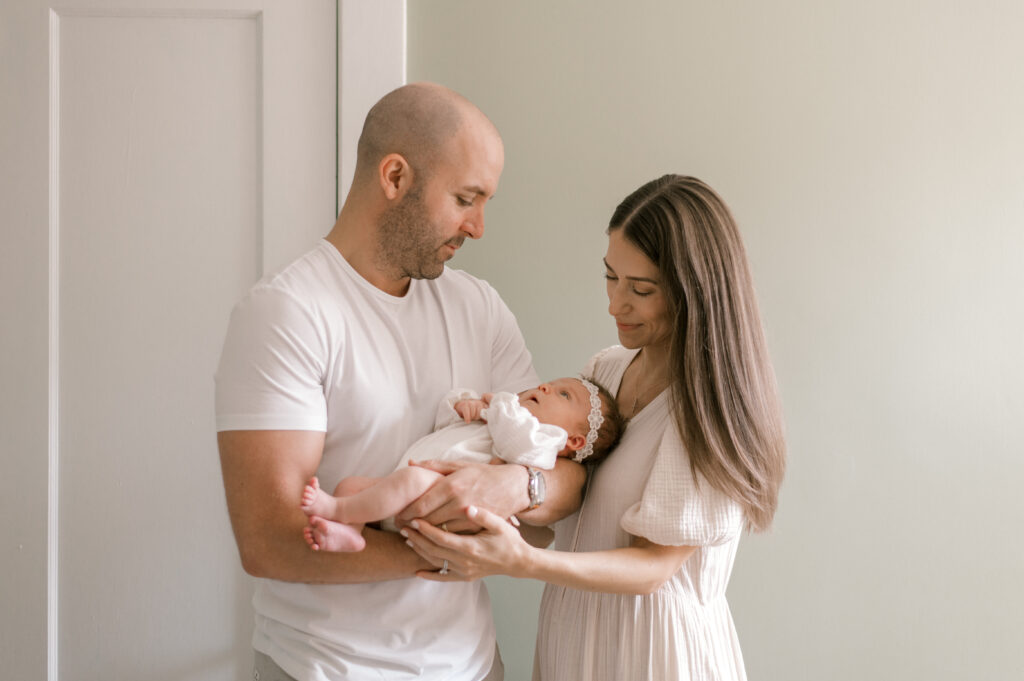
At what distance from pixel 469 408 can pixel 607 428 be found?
28 cm

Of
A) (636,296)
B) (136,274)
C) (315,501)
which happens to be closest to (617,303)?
(636,296)

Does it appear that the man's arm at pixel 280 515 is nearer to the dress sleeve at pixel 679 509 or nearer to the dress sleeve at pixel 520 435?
the dress sleeve at pixel 520 435

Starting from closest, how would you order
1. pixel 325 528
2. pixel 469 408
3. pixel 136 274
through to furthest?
1. pixel 325 528
2. pixel 469 408
3. pixel 136 274

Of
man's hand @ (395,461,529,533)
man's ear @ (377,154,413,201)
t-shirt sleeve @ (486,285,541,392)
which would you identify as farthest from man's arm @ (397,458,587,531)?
man's ear @ (377,154,413,201)

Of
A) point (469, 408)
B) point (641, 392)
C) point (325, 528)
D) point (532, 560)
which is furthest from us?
point (641, 392)

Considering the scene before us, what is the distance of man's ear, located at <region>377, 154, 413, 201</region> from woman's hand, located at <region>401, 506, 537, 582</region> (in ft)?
1.94

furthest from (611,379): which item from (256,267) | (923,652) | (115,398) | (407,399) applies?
(115,398)

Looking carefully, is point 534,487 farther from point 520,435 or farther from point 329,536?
point 329,536

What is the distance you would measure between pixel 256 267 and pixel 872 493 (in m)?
1.63

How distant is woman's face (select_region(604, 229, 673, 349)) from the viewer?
4.73 ft

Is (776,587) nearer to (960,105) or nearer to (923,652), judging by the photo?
(923,652)

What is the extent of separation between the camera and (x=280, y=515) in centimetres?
126

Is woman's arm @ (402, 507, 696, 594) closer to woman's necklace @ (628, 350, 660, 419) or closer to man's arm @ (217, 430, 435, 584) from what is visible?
man's arm @ (217, 430, 435, 584)

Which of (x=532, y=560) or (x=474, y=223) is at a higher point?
(x=474, y=223)
